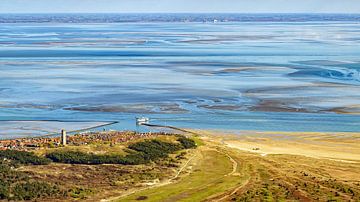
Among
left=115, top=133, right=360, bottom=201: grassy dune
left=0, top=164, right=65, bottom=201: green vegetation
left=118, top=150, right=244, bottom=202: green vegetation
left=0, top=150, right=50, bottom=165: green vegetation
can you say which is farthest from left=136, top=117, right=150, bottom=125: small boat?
left=0, top=164, right=65, bottom=201: green vegetation

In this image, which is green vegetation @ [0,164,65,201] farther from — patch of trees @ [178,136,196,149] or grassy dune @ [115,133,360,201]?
patch of trees @ [178,136,196,149]

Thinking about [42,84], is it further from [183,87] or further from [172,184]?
[172,184]

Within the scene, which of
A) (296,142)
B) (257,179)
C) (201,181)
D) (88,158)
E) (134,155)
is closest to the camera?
(201,181)

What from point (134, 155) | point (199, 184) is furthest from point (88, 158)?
point (199, 184)

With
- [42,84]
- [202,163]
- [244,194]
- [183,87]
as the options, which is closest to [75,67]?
[42,84]

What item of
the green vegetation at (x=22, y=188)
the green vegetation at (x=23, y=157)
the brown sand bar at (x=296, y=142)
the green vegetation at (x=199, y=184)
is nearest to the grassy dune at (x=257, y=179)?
the green vegetation at (x=199, y=184)

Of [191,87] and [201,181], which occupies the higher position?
[201,181]

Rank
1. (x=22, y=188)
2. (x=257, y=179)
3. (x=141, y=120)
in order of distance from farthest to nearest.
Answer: (x=141, y=120)
(x=257, y=179)
(x=22, y=188)

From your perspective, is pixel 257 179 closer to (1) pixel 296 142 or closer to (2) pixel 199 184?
(2) pixel 199 184

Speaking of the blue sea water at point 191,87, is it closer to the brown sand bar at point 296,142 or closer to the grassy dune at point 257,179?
the brown sand bar at point 296,142
